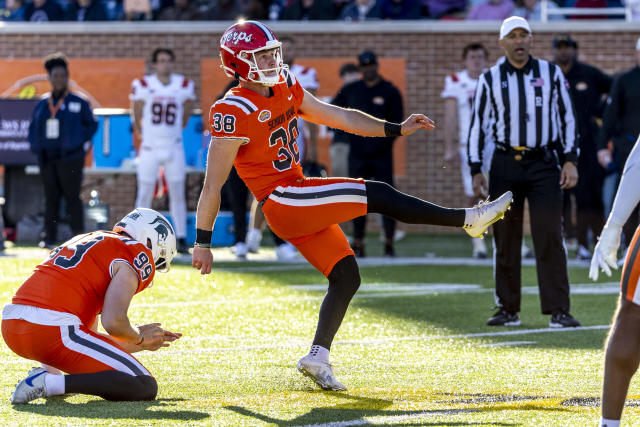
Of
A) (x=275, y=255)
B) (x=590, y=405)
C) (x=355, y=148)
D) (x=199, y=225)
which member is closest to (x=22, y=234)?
(x=275, y=255)

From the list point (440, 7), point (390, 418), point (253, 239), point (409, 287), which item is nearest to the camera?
point (390, 418)

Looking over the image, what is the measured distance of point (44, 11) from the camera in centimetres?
1898

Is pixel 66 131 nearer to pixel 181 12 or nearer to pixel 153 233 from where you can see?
pixel 181 12

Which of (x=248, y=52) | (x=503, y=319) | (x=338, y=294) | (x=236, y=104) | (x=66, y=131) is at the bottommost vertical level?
(x=503, y=319)

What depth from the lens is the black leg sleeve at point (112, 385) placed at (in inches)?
203

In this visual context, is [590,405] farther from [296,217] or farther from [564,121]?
[564,121]

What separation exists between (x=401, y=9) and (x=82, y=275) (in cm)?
1360

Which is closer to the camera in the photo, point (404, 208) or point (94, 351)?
point (94, 351)

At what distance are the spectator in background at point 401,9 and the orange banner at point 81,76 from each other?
3813mm

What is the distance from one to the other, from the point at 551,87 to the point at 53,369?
4.05m

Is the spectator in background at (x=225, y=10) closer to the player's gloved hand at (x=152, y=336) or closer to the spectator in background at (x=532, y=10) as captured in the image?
the spectator in background at (x=532, y=10)

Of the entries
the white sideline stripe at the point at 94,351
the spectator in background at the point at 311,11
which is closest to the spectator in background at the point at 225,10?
the spectator in background at the point at 311,11

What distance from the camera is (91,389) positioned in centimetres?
516

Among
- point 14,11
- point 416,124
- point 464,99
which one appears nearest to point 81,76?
point 14,11
